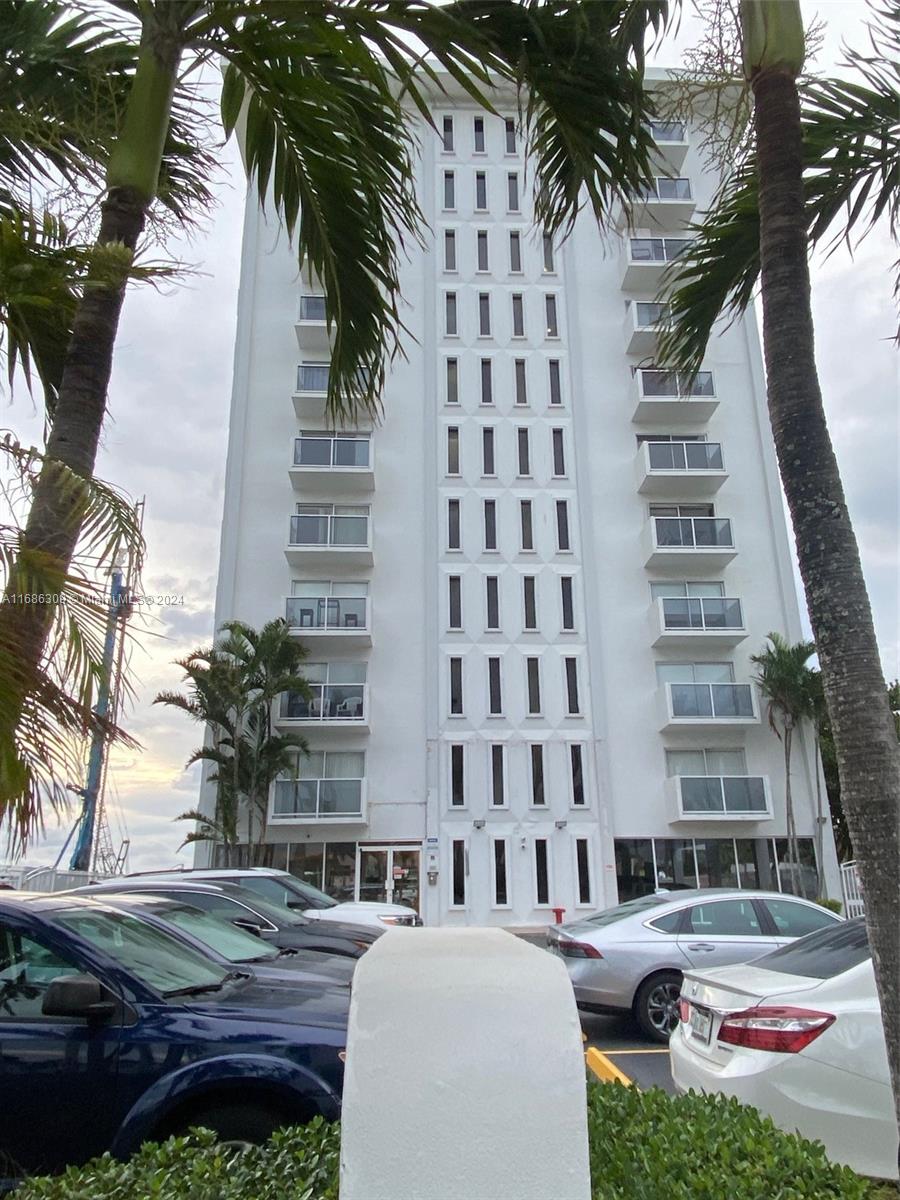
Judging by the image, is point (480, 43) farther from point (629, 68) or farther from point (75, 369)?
point (75, 369)

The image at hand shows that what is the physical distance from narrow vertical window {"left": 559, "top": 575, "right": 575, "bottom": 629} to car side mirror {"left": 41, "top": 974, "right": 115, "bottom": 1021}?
2416 centimetres

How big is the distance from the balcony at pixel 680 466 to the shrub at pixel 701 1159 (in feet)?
86.9

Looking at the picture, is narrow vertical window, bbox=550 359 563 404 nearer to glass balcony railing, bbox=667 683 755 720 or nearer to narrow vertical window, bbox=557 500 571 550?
→ narrow vertical window, bbox=557 500 571 550

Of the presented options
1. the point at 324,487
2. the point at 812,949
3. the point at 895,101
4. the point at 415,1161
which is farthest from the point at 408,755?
the point at 415,1161

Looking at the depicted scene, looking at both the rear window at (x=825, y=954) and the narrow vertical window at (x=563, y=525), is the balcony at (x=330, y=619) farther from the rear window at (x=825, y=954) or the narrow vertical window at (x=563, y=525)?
the rear window at (x=825, y=954)

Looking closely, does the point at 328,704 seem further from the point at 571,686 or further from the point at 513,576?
the point at 571,686

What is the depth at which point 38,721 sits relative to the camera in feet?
8.58

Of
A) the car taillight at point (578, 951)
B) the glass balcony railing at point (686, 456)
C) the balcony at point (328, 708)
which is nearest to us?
the car taillight at point (578, 951)

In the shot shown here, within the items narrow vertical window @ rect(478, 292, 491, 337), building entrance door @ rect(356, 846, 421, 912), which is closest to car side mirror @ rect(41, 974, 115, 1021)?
building entrance door @ rect(356, 846, 421, 912)

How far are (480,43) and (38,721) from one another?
3507 millimetres

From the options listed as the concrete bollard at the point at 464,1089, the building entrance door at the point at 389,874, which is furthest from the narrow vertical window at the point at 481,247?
the concrete bollard at the point at 464,1089

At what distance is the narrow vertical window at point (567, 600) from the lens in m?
27.7

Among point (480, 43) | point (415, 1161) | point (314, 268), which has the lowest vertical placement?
point (415, 1161)

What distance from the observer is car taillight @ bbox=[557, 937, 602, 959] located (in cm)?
893
